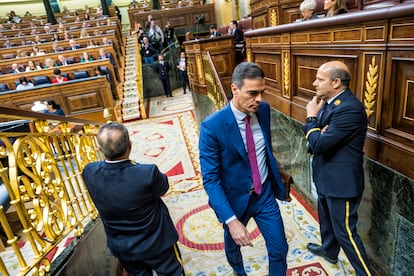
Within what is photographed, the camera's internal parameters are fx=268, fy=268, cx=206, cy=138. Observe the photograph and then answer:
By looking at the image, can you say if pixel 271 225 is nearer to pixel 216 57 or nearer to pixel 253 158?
pixel 253 158

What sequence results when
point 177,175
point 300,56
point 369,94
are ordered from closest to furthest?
point 369,94
point 300,56
point 177,175

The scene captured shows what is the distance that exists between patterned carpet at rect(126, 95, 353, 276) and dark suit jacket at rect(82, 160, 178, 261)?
2.91 ft

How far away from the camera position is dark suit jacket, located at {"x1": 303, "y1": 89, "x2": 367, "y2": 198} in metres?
1.47

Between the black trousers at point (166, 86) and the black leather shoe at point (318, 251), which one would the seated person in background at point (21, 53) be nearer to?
the black trousers at point (166, 86)

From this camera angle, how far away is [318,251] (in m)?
2.14

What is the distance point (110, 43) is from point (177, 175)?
291 inches

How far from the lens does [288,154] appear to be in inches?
122

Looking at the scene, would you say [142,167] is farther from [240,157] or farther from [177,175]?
[177,175]

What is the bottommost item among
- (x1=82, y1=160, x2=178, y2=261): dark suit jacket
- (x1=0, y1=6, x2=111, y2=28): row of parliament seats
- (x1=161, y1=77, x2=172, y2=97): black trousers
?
(x1=161, y1=77, x2=172, y2=97): black trousers

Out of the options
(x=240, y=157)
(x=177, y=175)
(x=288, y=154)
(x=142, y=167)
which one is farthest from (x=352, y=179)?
(x=177, y=175)

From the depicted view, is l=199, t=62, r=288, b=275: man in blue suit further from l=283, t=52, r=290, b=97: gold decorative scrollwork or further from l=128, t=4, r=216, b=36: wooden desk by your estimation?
l=128, t=4, r=216, b=36: wooden desk

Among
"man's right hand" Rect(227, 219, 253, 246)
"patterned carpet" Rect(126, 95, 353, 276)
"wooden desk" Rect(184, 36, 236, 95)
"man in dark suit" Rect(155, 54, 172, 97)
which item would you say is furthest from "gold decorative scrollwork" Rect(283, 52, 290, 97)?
"man in dark suit" Rect(155, 54, 172, 97)

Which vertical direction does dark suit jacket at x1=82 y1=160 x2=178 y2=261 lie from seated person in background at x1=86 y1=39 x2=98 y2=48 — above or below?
below

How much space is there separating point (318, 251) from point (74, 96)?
6.47 m
